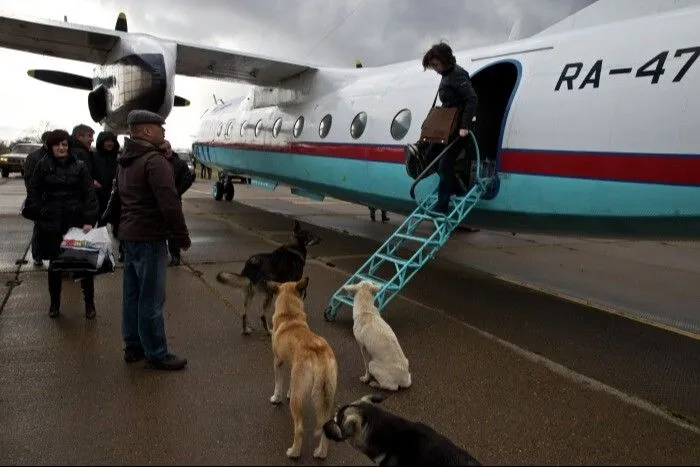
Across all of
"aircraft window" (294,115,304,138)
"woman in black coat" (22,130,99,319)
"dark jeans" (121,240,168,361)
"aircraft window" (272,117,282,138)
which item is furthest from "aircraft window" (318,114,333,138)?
"dark jeans" (121,240,168,361)

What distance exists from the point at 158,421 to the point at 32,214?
305 centimetres

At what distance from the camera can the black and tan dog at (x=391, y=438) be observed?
243 cm

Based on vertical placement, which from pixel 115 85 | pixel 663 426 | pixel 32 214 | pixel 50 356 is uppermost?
pixel 115 85

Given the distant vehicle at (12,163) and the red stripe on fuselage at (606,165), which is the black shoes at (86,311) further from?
the distant vehicle at (12,163)

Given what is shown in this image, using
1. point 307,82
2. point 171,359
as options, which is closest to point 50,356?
point 171,359

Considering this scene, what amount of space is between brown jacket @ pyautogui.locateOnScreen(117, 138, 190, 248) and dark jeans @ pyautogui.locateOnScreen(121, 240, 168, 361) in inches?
4.7

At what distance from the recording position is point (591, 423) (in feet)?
12.3

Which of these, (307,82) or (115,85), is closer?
(115,85)

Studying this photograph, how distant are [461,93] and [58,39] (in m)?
8.46

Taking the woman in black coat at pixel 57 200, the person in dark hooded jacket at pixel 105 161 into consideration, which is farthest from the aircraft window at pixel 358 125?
the woman in black coat at pixel 57 200

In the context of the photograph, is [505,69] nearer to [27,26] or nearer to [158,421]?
[158,421]

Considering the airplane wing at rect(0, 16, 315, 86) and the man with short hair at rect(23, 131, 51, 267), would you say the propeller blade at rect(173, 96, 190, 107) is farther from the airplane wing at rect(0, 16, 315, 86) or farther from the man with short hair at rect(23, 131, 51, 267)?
the man with short hair at rect(23, 131, 51, 267)

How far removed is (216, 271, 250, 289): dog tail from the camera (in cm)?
512

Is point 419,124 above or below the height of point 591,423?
above
